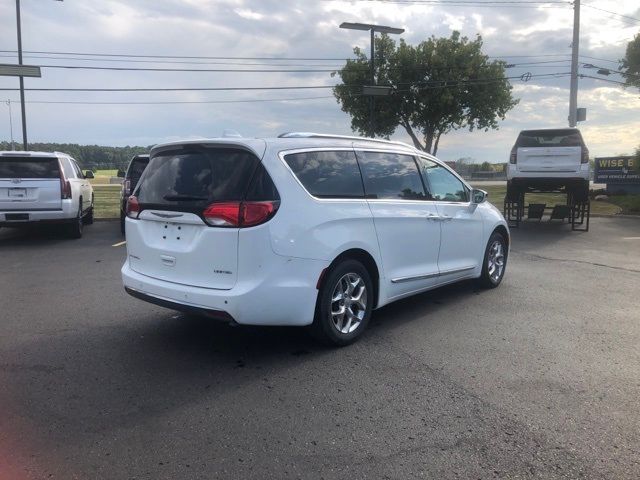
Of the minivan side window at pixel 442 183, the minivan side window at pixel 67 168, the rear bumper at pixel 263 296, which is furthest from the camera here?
the minivan side window at pixel 67 168

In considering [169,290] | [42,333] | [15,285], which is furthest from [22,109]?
[169,290]

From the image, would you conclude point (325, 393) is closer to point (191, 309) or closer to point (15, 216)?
point (191, 309)

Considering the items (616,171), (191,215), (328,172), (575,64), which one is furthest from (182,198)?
(575,64)

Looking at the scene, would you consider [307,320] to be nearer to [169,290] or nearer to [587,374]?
[169,290]

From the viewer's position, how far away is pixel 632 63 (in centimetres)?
2755

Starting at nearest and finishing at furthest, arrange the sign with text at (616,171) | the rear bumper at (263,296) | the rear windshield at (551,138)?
the rear bumper at (263,296), the rear windshield at (551,138), the sign with text at (616,171)

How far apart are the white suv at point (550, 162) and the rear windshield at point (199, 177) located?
444 inches

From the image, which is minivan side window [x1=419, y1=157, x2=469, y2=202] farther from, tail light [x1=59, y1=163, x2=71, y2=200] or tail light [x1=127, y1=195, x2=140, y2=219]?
tail light [x1=59, y1=163, x2=71, y2=200]

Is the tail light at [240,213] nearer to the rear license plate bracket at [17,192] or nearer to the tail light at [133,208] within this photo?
the tail light at [133,208]

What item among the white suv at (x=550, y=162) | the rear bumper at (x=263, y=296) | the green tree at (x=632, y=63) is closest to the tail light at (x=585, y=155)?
the white suv at (x=550, y=162)

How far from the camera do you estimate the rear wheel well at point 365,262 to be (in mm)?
4652

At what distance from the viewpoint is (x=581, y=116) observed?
24344 mm

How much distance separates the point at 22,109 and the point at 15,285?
45.1ft

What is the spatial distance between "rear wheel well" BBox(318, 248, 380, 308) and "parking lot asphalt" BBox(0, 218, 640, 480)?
1.51 feet
